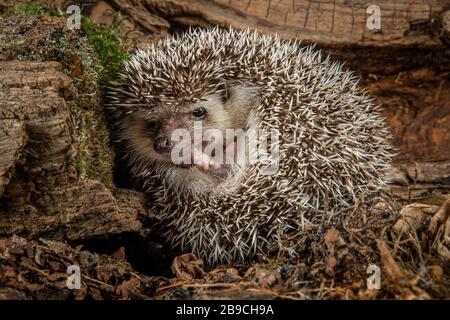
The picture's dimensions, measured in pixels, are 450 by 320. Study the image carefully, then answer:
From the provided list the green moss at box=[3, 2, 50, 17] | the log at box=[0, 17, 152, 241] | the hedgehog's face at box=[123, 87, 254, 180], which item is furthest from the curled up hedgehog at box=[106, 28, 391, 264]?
the green moss at box=[3, 2, 50, 17]

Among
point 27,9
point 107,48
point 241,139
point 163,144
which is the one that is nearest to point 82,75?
point 107,48

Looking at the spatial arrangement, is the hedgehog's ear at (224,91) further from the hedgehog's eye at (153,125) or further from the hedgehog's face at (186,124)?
the hedgehog's eye at (153,125)

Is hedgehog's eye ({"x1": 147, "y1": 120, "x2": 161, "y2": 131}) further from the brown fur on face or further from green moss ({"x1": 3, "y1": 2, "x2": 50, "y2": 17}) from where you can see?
green moss ({"x1": 3, "y1": 2, "x2": 50, "y2": 17})

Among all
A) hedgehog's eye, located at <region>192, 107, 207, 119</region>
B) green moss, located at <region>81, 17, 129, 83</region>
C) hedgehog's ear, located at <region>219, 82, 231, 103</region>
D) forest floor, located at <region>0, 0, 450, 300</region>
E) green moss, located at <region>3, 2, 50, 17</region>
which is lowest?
forest floor, located at <region>0, 0, 450, 300</region>

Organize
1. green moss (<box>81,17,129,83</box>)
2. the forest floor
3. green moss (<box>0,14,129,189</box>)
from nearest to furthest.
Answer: the forest floor < green moss (<box>0,14,129,189</box>) < green moss (<box>81,17,129,83</box>)

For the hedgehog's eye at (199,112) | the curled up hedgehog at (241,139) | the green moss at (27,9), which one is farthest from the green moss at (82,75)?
the green moss at (27,9)
